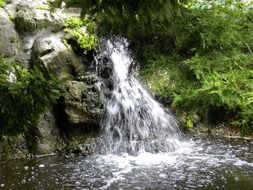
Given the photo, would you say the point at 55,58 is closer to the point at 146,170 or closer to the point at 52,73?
the point at 52,73

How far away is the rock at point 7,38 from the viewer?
8383mm

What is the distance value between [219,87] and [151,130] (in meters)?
1.64

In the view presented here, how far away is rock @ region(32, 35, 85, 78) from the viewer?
8.22m

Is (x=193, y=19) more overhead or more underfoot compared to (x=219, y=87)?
more overhead

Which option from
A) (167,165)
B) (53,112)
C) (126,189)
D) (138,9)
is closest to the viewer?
(138,9)

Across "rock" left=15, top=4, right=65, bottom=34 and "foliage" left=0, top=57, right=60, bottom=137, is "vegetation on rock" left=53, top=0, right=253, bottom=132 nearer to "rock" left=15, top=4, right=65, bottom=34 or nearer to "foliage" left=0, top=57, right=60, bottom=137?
"rock" left=15, top=4, right=65, bottom=34

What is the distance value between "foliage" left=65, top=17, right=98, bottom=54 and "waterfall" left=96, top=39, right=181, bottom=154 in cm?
36

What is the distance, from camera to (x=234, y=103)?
328 inches

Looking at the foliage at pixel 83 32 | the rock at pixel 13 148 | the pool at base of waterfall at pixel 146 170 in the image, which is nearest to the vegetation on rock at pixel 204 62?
the foliage at pixel 83 32

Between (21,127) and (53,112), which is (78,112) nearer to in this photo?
(53,112)

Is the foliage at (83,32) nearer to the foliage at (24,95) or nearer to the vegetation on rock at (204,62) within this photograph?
the vegetation on rock at (204,62)

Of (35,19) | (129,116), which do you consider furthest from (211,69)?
(35,19)

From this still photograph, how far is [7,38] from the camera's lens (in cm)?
846

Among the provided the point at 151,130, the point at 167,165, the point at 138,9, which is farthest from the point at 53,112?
the point at 138,9
